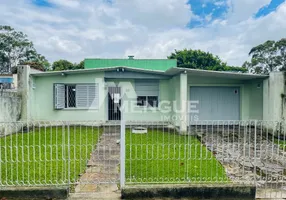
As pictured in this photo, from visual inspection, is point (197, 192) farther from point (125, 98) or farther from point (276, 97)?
point (125, 98)

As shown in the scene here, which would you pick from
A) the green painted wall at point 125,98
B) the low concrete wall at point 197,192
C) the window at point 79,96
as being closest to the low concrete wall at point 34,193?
the low concrete wall at point 197,192

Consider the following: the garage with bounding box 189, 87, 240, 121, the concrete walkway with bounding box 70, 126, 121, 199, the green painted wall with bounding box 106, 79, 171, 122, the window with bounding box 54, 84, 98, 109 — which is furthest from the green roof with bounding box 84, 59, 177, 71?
the concrete walkway with bounding box 70, 126, 121, 199

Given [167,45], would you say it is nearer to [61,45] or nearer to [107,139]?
[61,45]

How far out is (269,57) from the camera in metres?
34.4

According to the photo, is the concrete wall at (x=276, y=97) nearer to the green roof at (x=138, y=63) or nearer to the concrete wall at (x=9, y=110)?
the green roof at (x=138, y=63)

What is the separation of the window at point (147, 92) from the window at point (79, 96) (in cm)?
240

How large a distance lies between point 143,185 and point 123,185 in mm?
349

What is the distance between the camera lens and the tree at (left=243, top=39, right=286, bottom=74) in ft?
111

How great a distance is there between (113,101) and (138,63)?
275 inches

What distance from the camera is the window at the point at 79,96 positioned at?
13.1 m

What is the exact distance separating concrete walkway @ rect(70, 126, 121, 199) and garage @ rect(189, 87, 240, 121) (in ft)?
22.8

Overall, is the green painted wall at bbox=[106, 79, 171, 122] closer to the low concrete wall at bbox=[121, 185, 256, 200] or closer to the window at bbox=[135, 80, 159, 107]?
the window at bbox=[135, 80, 159, 107]

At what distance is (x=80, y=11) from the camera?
1606cm

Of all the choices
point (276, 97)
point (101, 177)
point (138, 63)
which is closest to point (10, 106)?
point (101, 177)
